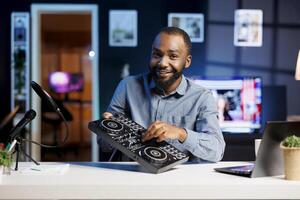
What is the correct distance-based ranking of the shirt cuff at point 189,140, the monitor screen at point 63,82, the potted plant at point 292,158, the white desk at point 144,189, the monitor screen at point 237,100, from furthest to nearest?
the monitor screen at point 63,82 → the monitor screen at point 237,100 → the shirt cuff at point 189,140 → the potted plant at point 292,158 → the white desk at point 144,189

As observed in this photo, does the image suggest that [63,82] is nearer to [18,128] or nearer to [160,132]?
[18,128]

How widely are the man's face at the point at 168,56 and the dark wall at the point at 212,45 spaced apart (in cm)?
342

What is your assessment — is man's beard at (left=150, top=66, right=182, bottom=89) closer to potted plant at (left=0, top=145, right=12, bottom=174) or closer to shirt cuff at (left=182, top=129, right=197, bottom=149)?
shirt cuff at (left=182, top=129, right=197, bottom=149)

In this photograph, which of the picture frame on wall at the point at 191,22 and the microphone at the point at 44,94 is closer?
the microphone at the point at 44,94

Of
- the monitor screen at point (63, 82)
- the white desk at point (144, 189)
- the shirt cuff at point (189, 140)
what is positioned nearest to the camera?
the white desk at point (144, 189)

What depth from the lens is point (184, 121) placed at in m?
1.94

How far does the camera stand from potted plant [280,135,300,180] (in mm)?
1411

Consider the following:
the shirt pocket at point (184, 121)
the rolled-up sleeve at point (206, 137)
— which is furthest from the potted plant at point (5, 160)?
the shirt pocket at point (184, 121)

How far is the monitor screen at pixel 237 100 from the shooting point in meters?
4.76

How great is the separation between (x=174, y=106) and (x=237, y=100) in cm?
297

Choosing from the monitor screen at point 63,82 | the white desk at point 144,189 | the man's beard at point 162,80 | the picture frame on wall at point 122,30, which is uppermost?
the picture frame on wall at point 122,30

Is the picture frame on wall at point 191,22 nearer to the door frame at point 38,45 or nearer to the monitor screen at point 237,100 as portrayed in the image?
the monitor screen at point 237,100

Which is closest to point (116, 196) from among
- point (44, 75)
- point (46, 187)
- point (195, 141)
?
point (46, 187)

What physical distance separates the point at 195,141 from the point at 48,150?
5.79 m
